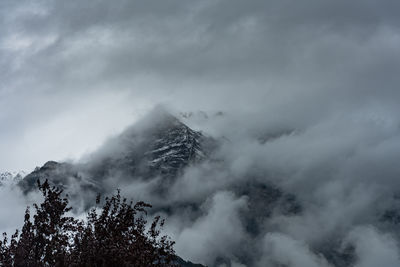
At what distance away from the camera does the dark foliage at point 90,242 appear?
86.5ft

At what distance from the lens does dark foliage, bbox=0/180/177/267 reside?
26375mm

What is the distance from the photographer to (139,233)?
29.5 metres

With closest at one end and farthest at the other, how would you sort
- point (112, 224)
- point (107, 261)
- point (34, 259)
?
point (107, 261), point (112, 224), point (34, 259)

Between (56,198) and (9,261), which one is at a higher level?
(56,198)

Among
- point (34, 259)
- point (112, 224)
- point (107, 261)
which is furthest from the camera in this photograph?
point (34, 259)


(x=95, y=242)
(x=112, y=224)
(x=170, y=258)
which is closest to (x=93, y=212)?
(x=112, y=224)

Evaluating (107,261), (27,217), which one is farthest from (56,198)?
(107,261)

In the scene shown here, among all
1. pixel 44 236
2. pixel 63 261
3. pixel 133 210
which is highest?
pixel 133 210

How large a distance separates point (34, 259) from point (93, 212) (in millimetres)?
5096

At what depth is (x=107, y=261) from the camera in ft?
85.6

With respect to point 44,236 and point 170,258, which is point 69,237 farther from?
point 170,258

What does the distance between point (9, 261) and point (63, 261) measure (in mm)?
6849

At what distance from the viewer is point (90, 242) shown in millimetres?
26797

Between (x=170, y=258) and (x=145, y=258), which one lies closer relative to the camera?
(x=145, y=258)
